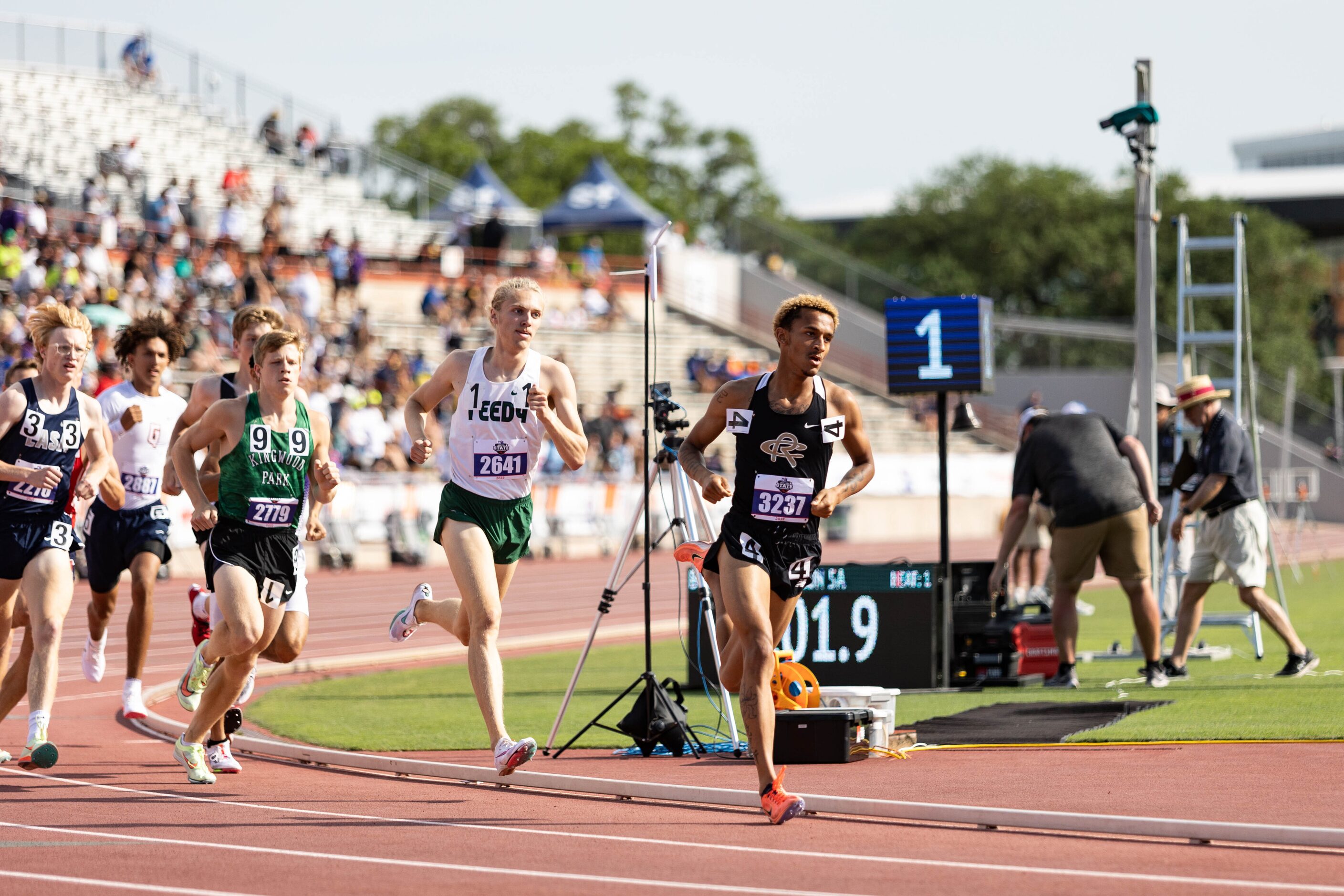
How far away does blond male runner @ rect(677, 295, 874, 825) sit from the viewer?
740 centimetres

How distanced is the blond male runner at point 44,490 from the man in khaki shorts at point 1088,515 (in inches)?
250

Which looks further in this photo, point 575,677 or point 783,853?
point 575,677

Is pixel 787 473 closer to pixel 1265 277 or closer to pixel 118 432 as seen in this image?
pixel 118 432

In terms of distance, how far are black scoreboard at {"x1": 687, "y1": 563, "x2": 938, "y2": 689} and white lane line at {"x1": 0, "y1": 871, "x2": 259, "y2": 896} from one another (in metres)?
6.28

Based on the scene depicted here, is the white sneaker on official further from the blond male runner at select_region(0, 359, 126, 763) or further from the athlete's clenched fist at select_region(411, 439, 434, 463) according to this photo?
the athlete's clenched fist at select_region(411, 439, 434, 463)

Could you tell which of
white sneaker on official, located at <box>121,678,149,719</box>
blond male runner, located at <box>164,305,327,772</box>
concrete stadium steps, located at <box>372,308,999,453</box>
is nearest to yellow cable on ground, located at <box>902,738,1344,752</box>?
blond male runner, located at <box>164,305,327,772</box>

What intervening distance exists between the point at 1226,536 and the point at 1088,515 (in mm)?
998

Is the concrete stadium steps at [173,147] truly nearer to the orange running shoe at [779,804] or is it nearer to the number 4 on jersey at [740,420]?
the number 4 on jersey at [740,420]

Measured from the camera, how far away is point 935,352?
12.5 m

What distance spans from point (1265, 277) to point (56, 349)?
229 ft

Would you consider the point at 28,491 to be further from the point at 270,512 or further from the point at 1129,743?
the point at 1129,743

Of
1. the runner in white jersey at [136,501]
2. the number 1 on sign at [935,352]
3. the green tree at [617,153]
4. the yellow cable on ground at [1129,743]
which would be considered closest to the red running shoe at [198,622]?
the runner in white jersey at [136,501]

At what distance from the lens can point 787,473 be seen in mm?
7555

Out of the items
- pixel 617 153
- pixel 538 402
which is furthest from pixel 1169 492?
pixel 617 153
